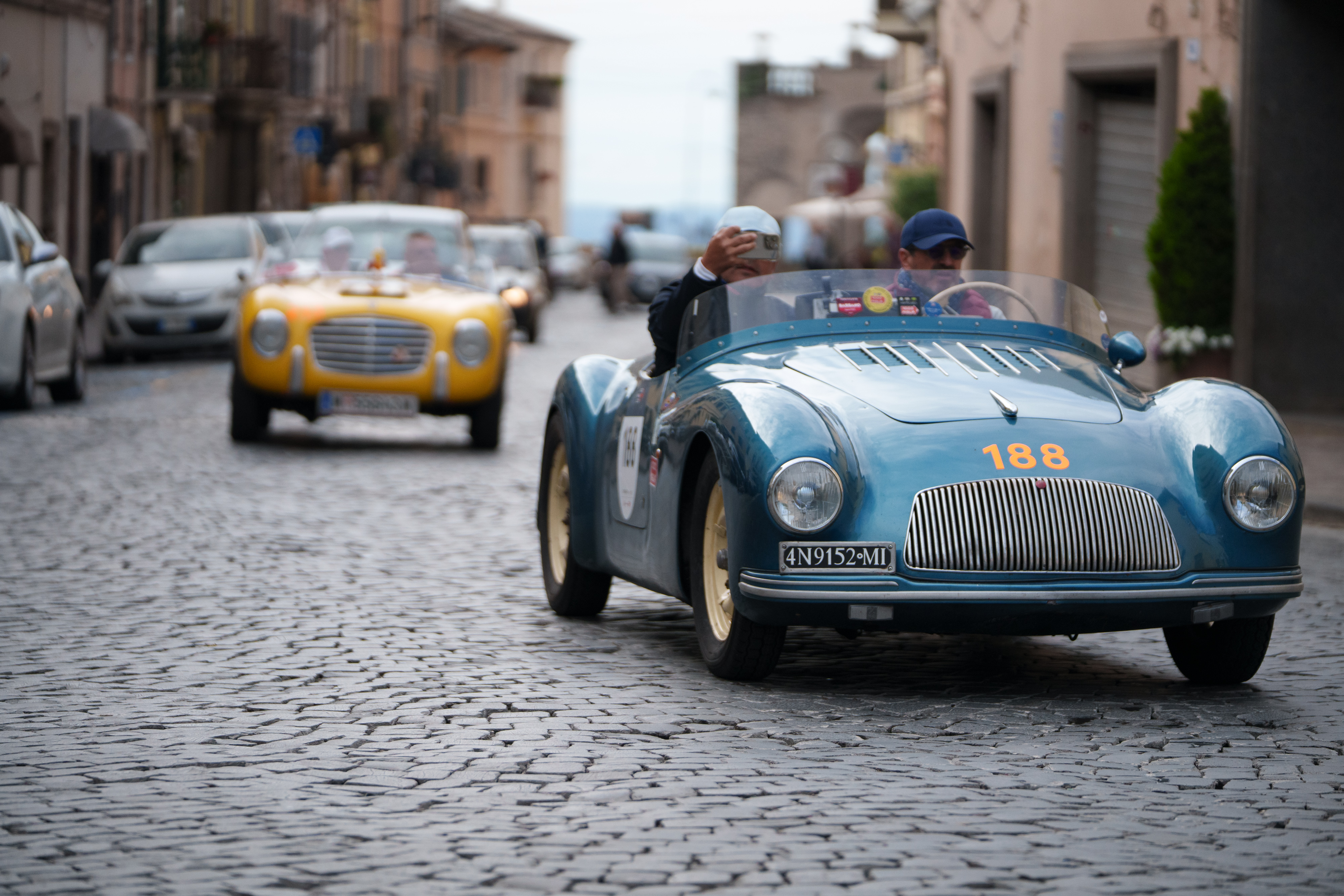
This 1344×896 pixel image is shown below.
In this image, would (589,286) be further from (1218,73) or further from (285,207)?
(1218,73)

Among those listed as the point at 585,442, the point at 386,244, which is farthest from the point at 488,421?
the point at 585,442

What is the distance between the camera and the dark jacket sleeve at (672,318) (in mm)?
7828

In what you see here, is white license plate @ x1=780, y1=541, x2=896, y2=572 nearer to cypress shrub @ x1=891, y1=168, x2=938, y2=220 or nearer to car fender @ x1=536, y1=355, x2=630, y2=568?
car fender @ x1=536, y1=355, x2=630, y2=568

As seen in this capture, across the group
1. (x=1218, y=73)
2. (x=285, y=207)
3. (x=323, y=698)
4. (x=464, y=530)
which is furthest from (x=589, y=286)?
(x=323, y=698)

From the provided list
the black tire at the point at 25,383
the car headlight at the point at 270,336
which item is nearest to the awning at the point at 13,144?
the black tire at the point at 25,383

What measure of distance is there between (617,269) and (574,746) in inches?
1656

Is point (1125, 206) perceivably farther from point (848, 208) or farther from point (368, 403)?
point (848, 208)

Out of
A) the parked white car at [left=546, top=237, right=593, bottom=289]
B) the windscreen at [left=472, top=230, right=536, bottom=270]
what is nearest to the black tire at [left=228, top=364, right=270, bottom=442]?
the windscreen at [left=472, top=230, right=536, bottom=270]

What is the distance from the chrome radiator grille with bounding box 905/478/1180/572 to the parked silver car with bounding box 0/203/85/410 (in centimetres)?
1233

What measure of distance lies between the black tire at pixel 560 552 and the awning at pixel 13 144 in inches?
945

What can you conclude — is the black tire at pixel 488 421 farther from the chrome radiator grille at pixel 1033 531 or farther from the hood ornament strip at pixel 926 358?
the chrome radiator grille at pixel 1033 531

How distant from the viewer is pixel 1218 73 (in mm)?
19281

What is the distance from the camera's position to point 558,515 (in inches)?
346

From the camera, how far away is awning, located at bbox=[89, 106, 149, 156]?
39.2 m
